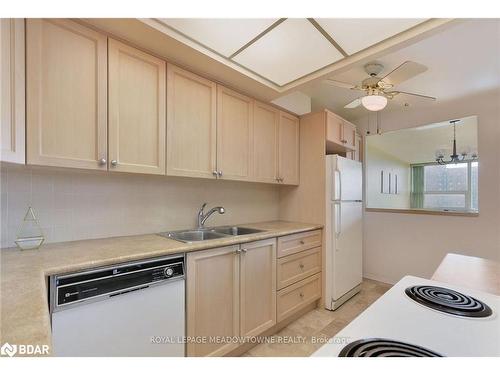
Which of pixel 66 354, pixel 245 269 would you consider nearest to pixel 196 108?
pixel 245 269

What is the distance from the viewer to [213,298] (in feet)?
4.97

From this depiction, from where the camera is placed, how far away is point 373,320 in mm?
645

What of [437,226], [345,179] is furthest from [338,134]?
[437,226]

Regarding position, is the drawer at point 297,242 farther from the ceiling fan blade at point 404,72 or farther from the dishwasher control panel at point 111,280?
the ceiling fan blade at point 404,72

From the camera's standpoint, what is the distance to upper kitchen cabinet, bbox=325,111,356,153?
2487mm

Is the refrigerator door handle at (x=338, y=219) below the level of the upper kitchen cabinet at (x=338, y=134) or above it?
below

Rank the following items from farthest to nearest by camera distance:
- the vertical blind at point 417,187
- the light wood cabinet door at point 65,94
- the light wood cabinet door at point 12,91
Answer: the vertical blind at point 417,187 → the light wood cabinet door at point 65,94 → the light wood cabinet door at point 12,91

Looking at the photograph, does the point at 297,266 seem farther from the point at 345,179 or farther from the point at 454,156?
the point at 454,156

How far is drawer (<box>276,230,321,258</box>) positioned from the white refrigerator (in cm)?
14

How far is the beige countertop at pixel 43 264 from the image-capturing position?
1.73 ft

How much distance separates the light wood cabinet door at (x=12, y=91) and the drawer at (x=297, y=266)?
1772 millimetres

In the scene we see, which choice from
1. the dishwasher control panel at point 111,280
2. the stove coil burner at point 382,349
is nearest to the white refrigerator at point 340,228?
the dishwasher control panel at point 111,280

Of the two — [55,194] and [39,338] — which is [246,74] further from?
[39,338]

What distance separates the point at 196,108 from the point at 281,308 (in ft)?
5.81
